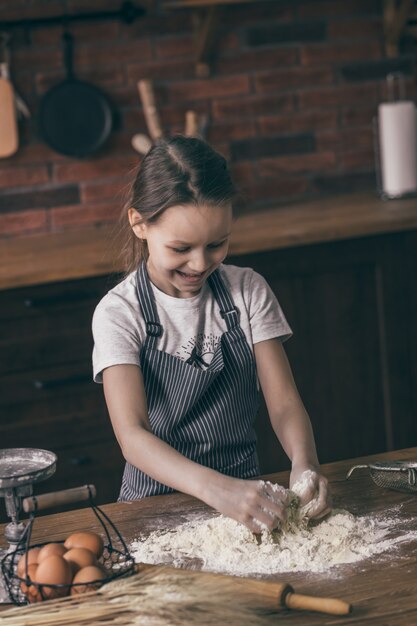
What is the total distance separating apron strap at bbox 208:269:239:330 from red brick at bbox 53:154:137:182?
A: 141 cm

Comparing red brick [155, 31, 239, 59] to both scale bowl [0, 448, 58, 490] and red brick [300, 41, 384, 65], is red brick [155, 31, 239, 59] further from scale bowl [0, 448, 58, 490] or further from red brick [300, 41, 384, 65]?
scale bowl [0, 448, 58, 490]

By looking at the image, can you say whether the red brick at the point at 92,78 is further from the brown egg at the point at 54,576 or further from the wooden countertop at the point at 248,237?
the brown egg at the point at 54,576

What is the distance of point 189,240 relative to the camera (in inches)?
64.6

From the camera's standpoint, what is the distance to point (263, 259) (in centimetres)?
283

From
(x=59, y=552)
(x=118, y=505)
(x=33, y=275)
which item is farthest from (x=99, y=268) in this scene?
(x=59, y=552)

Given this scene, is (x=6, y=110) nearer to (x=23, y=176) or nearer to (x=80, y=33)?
(x=23, y=176)

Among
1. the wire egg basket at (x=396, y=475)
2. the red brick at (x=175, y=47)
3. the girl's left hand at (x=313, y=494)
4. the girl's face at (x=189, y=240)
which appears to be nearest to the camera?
the girl's left hand at (x=313, y=494)

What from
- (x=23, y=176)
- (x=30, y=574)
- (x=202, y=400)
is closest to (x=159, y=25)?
(x=23, y=176)

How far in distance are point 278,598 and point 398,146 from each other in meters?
2.31

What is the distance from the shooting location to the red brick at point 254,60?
10.9ft

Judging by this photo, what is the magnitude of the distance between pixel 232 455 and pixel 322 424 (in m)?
1.17

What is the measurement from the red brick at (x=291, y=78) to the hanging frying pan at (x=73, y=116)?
20.5 inches

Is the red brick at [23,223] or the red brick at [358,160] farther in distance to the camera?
the red brick at [358,160]

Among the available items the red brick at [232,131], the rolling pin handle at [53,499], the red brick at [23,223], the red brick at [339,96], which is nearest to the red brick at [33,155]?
the red brick at [23,223]
